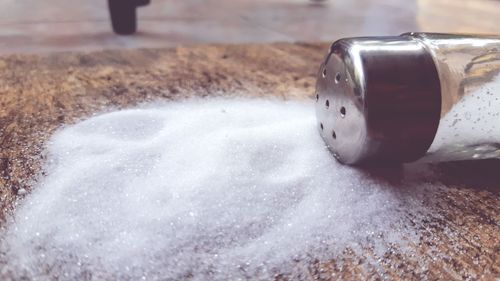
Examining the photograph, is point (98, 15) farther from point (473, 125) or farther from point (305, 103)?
point (473, 125)

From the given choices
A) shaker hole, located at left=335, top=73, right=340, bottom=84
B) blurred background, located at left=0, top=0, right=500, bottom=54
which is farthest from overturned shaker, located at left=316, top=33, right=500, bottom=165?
blurred background, located at left=0, top=0, right=500, bottom=54

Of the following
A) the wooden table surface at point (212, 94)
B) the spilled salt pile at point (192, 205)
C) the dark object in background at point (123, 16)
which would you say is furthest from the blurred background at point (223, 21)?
the spilled salt pile at point (192, 205)

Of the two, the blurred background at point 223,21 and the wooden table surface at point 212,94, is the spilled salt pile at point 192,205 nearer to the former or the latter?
the wooden table surface at point 212,94

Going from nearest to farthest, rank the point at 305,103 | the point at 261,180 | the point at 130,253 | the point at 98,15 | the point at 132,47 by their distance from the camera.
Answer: the point at 130,253, the point at 261,180, the point at 305,103, the point at 132,47, the point at 98,15

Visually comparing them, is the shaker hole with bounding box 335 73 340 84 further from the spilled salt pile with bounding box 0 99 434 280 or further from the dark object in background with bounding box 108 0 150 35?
the dark object in background with bounding box 108 0 150 35

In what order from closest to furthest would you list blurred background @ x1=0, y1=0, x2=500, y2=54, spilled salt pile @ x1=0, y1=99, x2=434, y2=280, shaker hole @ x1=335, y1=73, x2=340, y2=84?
spilled salt pile @ x1=0, y1=99, x2=434, y2=280 < shaker hole @ x1=335, y1=73, x2=340, y2=84 < blurred background @ x1=0, y1=0, x2=500, y2=54

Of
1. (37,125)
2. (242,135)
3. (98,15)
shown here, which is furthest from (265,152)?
(98,15)

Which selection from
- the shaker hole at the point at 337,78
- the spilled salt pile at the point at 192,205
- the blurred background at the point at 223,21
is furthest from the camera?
the blurred background at the point at 223,21
